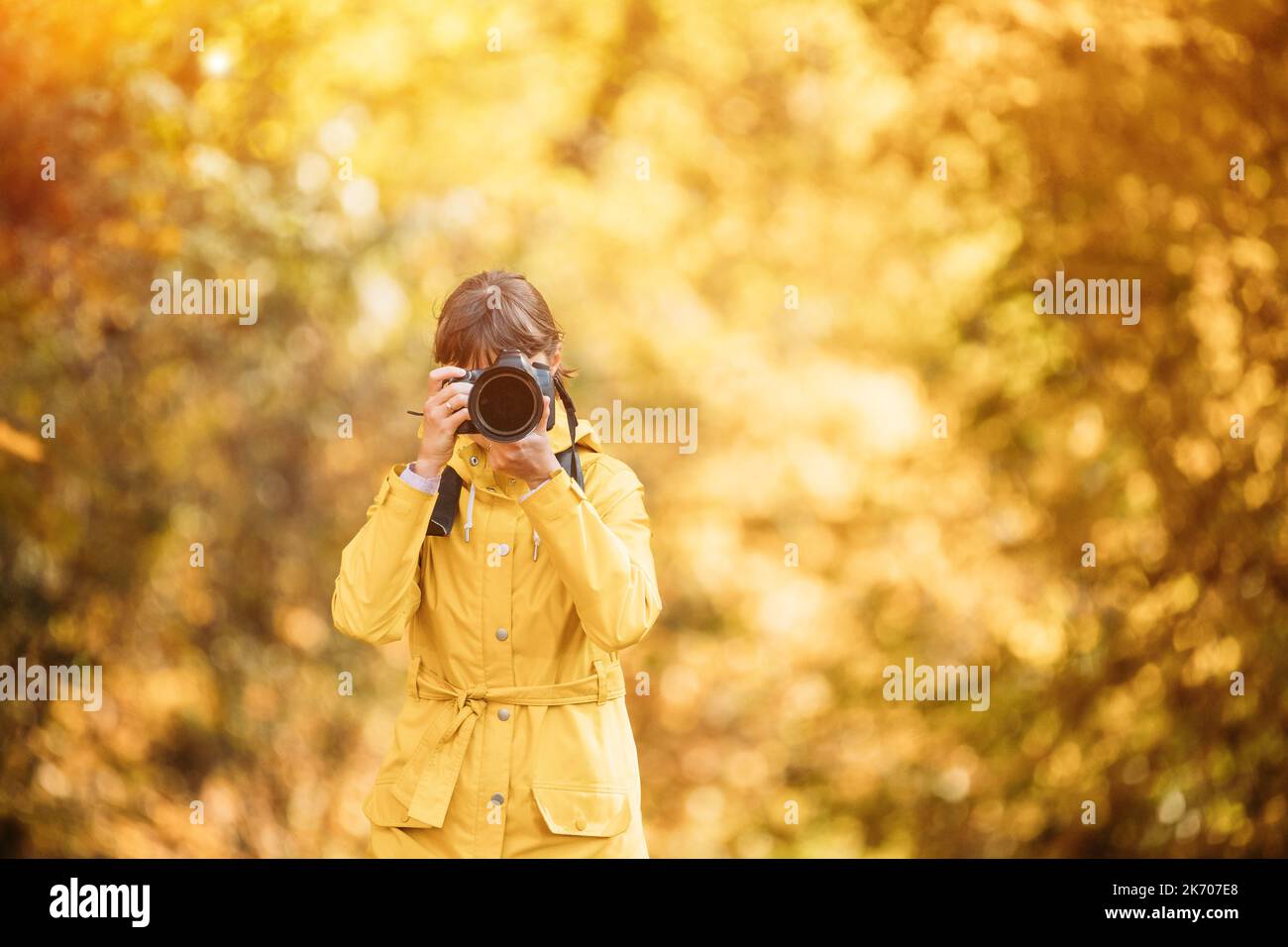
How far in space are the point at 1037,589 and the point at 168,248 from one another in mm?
2737

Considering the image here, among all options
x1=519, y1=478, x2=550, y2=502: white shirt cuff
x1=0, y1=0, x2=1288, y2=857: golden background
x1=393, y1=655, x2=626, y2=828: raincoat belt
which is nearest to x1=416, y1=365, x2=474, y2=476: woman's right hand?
x1=519, y1=478, x2=550, y2=502: white shirt cuff

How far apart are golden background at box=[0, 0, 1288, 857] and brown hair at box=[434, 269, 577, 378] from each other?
1892 millimetres

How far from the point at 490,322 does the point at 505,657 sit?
46 centimetres

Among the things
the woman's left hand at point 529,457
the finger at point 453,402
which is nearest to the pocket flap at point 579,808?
the woman's left hand at point 529,457

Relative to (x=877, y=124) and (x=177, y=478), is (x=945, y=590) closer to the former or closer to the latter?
(x=877, y=124)

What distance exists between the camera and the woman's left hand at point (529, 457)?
5.20 ft

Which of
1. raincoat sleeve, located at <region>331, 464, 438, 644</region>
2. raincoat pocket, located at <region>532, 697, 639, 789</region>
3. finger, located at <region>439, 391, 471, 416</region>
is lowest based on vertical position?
raincoat pocket, located at <region>532, 697, 639, 789</region>

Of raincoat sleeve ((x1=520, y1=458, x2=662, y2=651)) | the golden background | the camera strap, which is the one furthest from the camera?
the golden background

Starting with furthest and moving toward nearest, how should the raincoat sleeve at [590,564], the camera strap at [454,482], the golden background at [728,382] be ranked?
the golden background at [728,382]
the camera strap at [454,482]
the raincoat sleeve at [590,564]

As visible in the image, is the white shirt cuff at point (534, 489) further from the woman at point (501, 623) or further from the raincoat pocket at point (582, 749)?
the raincoat pocket at point (582, 749)

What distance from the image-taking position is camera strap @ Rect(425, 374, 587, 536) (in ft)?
5.49

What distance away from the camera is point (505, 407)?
1.58m

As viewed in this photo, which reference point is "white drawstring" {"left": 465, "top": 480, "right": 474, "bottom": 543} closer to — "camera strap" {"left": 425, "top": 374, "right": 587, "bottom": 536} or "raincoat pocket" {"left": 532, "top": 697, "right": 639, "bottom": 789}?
"camera strap" {"left": 425, "top": 374, "right": 587, "bottom": 536}

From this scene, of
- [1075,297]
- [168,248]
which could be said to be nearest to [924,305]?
[1075,297]
